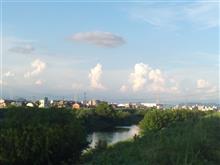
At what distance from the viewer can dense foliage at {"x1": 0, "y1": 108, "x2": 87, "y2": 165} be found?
28.7 m

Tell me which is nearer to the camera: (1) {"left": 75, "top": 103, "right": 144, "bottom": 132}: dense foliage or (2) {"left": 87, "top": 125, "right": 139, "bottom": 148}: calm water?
(2) {"left": 87, "top": 125, "right": 139, "bottom": 148}: calm water

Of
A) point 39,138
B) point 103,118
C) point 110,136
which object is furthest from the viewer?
point 103,118

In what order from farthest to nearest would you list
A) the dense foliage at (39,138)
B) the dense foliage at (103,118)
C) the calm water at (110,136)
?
the dense foliage at (103,118), the calm water at (110,136), the dense foliage at (39,138)

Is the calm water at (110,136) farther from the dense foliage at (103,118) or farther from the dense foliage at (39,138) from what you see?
the dense foliage at (39,138)

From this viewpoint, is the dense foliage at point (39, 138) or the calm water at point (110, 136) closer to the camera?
the dense foliage at point (39, 138)

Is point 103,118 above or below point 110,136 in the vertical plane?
above

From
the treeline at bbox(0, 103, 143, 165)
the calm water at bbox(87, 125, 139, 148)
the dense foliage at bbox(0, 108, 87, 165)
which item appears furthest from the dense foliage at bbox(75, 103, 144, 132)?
the dense foliage at bbox(0, 108, 87, 165)

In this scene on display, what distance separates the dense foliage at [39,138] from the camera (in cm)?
2872

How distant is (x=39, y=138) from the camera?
29.2 meters

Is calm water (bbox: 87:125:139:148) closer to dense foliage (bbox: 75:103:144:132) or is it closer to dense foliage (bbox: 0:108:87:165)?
dense foliage (bbox: 75:103:144:132)

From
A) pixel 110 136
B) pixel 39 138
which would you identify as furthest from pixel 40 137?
pixel 110 136

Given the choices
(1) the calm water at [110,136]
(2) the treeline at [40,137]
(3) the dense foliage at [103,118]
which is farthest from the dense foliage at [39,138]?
(3) the dense foliage at [103,118]

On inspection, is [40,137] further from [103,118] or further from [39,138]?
[103,118]

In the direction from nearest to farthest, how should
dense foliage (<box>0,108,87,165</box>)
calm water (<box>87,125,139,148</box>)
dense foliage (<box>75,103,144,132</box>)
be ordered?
dense foliage (<box>0,108,87,165</box>) → calm water (<box>87,125,139,148</box>) → dense foliage (<box>75,103,144,132</box>)
